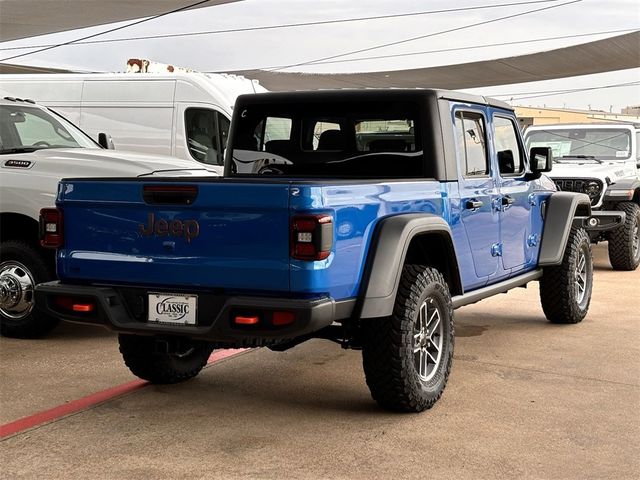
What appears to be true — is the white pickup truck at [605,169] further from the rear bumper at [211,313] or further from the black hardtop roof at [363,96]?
the rear bumper at [211,313]

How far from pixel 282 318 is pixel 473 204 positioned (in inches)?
75.2

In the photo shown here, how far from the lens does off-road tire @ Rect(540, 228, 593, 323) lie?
767 cm

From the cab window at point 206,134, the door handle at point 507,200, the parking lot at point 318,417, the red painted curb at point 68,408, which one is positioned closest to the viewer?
the parking lot at point 318,417

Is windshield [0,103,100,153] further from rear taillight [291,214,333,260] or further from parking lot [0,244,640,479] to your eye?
rear taillight [291,214,333,260]

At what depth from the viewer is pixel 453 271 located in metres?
5.62

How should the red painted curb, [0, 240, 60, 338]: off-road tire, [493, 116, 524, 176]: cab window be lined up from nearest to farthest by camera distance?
the red painted curb, [493, 116, 524, 176]: cab window, [0, 240, 60, 338]: off-road tire

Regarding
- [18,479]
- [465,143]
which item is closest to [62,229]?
[18,479]

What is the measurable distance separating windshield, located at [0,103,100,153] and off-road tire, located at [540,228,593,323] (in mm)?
4122

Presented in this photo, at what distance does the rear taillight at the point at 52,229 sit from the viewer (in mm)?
5094

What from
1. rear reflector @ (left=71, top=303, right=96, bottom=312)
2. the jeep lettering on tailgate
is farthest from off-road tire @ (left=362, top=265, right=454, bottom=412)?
rear reflector @ (left=71, top=303, right=96, bottom=312)

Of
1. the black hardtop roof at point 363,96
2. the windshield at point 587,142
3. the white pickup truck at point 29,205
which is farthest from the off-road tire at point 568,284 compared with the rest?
the windshield at point 587,142

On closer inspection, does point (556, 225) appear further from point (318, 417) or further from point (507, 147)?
point (318, 417)

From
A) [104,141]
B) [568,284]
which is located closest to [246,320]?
[568,284]

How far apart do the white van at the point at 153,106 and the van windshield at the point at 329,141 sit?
13.7ft
